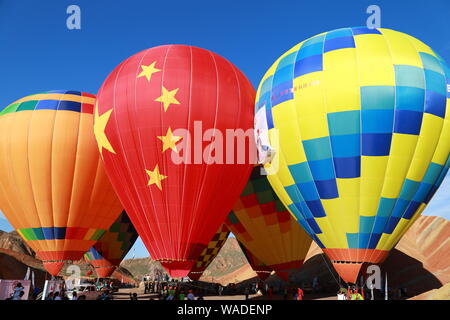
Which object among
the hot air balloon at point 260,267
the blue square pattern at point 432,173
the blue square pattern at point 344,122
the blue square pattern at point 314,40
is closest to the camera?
the blue square pattern at point 344,122

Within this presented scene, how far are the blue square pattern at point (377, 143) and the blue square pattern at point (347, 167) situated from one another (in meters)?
0.45

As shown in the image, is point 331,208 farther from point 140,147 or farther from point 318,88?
point 140,147

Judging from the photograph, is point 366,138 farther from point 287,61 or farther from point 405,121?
point 287,61

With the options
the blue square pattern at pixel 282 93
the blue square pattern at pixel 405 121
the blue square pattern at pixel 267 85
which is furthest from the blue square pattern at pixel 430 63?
the blue square pattern at pixel 267 85

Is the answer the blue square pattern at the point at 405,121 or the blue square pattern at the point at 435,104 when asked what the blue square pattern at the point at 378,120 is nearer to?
the blue square pattern at the point at 405,121

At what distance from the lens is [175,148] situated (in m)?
13.8

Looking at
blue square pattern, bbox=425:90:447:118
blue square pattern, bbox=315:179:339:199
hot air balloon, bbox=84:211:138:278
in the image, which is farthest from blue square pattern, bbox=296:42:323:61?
hot air balloon, bbox=84:211:138:278

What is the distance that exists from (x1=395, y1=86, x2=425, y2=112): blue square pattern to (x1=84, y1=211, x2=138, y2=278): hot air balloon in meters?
17.2

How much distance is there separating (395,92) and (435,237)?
27.5 meters

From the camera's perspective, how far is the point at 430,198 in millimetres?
13492

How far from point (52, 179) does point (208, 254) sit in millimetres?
11478

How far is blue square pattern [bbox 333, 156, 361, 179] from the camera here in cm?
1252

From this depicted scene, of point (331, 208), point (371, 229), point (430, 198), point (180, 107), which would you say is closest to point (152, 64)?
point (180, 107)

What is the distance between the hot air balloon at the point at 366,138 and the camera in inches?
486
